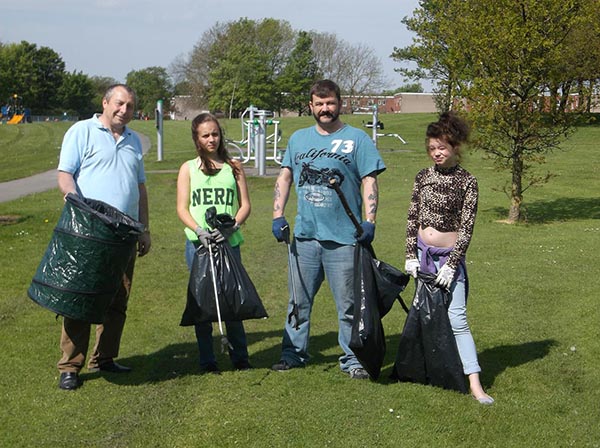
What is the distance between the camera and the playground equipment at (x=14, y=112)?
2938 inches

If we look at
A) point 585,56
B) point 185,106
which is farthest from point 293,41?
point 585,56

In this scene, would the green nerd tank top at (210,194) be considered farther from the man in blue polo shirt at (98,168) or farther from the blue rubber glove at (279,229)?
the man in blue polo shirt at (98,168)

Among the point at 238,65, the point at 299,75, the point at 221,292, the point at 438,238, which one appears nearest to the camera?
the point at 438,238

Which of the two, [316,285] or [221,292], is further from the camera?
[316,285]

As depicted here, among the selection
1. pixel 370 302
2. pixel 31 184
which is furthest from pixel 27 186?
pixel 370 302

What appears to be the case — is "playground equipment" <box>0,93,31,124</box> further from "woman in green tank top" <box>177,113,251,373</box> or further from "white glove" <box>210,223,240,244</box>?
"white glove" <box>210,223,240,244</box>

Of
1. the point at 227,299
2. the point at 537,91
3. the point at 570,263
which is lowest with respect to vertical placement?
the point at 570,263

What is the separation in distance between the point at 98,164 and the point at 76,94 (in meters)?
96.8

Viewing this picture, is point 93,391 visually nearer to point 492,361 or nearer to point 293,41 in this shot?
point 492,361

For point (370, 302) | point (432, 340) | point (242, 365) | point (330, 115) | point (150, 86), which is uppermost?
point (150, 86)

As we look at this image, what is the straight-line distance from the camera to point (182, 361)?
5.77 meters

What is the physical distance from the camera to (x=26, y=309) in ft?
23.7

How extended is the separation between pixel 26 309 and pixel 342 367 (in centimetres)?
334

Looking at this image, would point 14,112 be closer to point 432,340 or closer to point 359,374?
point 359,374
